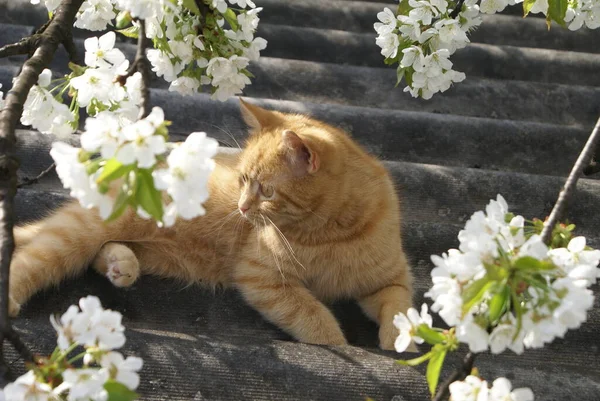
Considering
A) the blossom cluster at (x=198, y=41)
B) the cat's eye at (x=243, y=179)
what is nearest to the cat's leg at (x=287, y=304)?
the cat's eye at (x=243, y=179)

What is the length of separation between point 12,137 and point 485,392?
807 mm

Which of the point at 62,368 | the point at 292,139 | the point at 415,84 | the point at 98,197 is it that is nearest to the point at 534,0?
the point at 415,84

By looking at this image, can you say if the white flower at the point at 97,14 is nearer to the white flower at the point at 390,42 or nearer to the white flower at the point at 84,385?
the white flower at the point at 390,42

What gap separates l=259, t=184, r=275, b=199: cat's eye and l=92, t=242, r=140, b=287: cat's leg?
0.37 m

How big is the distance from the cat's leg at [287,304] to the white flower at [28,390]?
97cm

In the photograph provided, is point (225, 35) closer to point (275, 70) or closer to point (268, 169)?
point (268, 169)

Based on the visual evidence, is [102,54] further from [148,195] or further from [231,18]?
[148,195]

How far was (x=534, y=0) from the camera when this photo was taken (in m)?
1.55

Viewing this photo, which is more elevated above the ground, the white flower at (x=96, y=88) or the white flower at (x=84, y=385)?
the white flower at (x=96, y=88)

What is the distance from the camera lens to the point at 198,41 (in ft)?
4.93

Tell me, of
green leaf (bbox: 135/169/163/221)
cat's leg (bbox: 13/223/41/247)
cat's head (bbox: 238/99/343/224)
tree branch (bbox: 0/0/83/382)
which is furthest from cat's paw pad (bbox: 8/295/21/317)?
green leaf (bbox: 135/169/163/221)

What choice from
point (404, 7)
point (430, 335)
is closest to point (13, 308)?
point (430, 335)

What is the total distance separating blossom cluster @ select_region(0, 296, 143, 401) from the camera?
838mm

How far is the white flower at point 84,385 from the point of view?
0.83 meters
